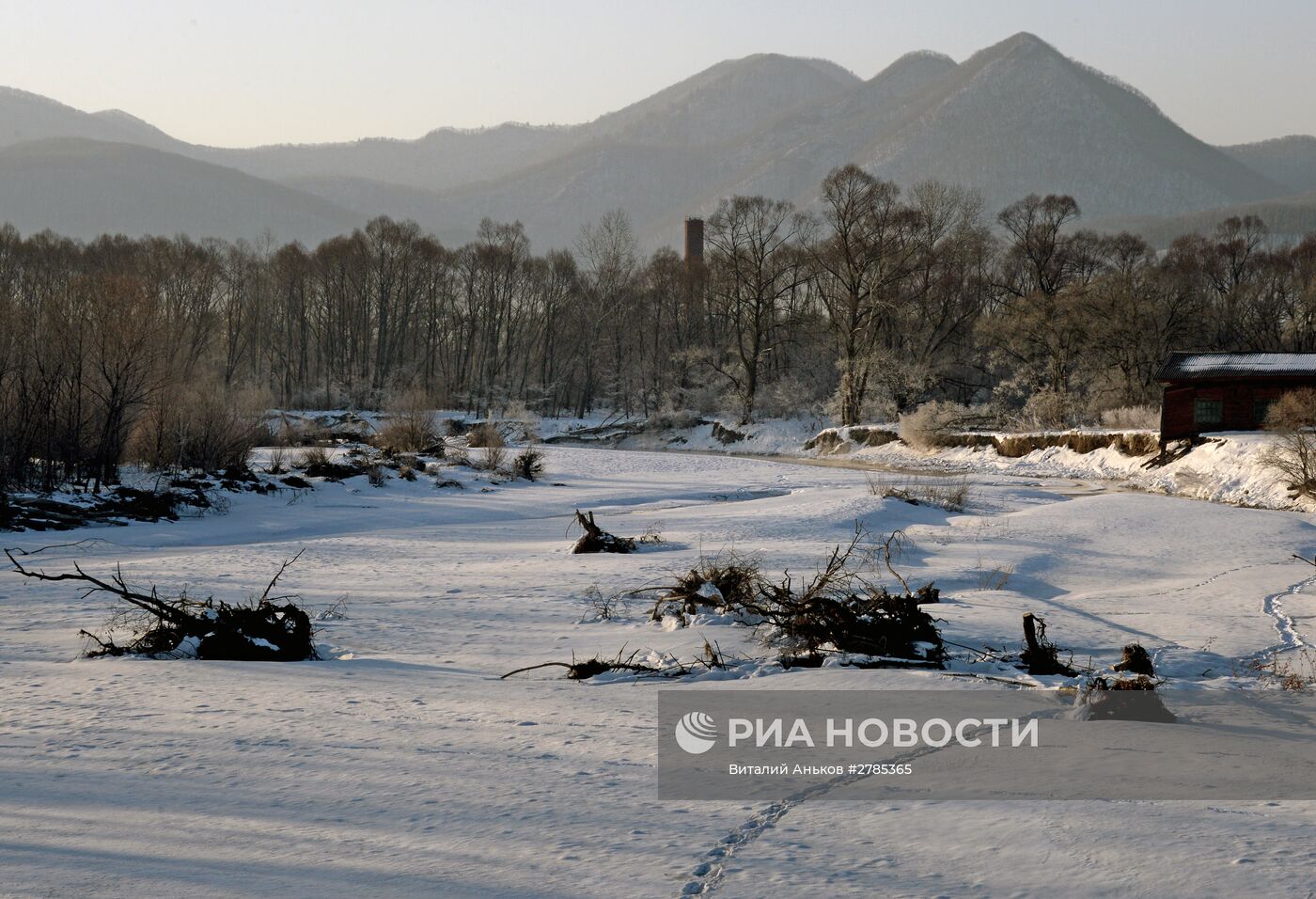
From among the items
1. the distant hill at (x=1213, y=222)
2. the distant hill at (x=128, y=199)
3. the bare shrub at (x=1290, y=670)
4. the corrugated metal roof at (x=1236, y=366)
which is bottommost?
the bare shrub at (x=1290, y=670)

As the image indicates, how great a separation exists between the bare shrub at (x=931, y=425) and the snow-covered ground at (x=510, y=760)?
1111 inches

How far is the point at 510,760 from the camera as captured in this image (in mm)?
4980

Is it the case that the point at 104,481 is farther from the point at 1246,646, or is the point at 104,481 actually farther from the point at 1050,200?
the point at 1050,200

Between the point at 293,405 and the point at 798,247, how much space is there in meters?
35.9

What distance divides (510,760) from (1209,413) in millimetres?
32194

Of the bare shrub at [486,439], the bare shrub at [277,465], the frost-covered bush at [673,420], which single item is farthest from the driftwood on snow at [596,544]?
the frost-covered bush at [673,420]

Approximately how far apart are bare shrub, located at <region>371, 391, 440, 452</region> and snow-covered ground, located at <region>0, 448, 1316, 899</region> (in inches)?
902

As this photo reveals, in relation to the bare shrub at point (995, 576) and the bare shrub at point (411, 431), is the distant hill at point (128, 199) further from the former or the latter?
the bare shrub at point (995, 576)

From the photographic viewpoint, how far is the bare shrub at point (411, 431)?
36.7 meters

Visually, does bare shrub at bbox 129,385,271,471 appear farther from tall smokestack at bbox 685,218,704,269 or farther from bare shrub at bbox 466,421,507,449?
tall smokestack at bbox 685,218,704,269

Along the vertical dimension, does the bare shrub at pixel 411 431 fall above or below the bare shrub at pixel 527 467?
above

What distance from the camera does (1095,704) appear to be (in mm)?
5789

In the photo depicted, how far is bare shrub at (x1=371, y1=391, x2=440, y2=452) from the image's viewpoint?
36.7 meters

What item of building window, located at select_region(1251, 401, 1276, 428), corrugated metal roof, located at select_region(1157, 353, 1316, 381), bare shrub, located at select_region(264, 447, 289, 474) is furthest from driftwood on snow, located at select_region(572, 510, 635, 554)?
building window, located at select_region(1251, 401, 1276, 428)
